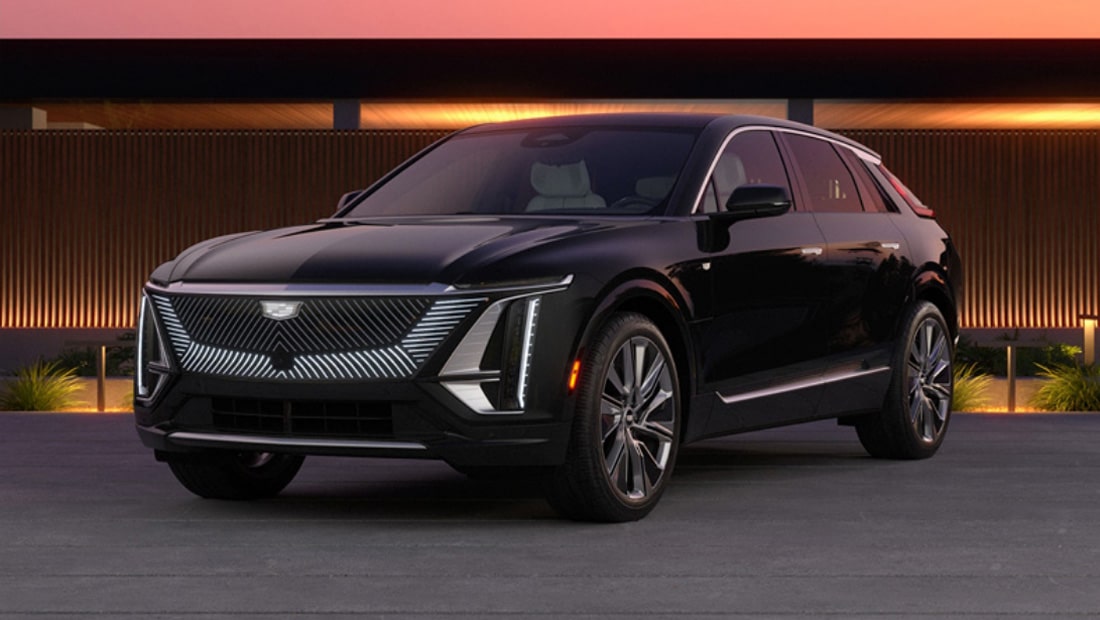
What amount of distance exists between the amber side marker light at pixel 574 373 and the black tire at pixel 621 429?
0.10 feet

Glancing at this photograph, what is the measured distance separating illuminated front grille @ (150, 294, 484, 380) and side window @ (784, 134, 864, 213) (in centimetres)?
295

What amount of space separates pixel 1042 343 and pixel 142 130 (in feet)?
36.8

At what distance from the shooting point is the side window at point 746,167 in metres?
8.52

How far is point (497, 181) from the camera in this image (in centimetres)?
878

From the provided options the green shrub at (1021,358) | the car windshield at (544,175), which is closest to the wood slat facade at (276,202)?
the green shrub at (1021,358)

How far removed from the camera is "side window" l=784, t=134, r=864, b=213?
9391 millimetres

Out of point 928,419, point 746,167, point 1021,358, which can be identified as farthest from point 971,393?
point 746,167

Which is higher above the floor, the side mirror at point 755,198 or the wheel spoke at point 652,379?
the side mirror at point 755,198

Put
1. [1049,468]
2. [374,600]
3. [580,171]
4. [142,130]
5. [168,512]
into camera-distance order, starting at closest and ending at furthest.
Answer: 1. [374,600]
2. [168,512]
3. [580,171]
4. [1049,468]
5. [142,130]

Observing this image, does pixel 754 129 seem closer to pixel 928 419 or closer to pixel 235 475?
pixel 928 419

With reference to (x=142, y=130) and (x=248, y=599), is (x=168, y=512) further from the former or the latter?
(x=142, y=130)

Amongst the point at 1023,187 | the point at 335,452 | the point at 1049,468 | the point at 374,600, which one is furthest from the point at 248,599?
the point at 1023,187

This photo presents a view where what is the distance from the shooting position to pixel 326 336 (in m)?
7.07

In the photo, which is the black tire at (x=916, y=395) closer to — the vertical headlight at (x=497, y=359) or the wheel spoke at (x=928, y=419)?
the wheel spoke at (x=928, y=419)
